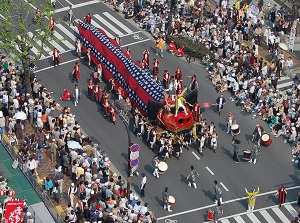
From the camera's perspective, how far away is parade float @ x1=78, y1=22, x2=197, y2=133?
65812 mm

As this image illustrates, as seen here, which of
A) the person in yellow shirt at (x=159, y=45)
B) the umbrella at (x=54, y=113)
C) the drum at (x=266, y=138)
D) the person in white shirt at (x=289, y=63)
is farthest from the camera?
the person in yellow shirt at (x=159, y=45)

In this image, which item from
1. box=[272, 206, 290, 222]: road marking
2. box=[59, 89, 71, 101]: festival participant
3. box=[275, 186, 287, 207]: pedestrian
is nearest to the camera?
box=[272, 206, 290, 222]: road marking

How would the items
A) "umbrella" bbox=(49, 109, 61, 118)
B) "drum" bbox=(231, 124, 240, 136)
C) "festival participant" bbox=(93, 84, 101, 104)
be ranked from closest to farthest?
"umbrella" bbox=(49, 109, 61, 118), "drum" bbox=(231, 124, 240, 136), "festival participant" bbox=(93, 84, 101, 104)

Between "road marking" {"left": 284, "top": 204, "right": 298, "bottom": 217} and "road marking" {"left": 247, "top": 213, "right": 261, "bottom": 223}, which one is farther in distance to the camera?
"road marking" {"left": 284, "top": 204, "right": 298, "bottom": 217}

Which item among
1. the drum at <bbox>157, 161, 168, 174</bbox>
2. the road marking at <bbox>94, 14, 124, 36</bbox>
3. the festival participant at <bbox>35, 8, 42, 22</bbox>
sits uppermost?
the festival participant at <bbox>35, 8, 42, 22</bbox>

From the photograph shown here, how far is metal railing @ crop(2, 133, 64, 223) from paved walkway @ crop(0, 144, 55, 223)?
18cm

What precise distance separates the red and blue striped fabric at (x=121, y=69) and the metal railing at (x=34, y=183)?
29.9ft

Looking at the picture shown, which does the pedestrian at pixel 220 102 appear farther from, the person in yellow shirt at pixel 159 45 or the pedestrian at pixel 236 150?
the person in yellow shirt at pixel 159 45

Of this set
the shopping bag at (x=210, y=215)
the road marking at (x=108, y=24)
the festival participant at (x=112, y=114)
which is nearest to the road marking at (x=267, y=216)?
the shopping bag at (x=210, y=215)

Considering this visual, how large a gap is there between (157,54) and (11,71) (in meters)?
11.7

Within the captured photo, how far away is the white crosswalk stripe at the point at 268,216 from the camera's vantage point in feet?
200

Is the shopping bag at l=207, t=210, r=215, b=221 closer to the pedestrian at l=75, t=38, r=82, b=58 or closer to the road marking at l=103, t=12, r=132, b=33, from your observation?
the pedestrian at l=75, t=38, r=82, b=58

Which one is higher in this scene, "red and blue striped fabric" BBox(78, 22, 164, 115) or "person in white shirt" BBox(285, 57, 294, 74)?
"red and blue striped fabric" BBox(78, 22, 164, 115)

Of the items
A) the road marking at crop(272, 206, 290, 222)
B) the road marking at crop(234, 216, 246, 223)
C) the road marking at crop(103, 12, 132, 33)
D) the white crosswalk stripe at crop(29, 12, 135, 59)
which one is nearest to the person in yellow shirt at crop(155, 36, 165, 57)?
the white crosswalk stripe at crop(29, 12, 135, 59)
